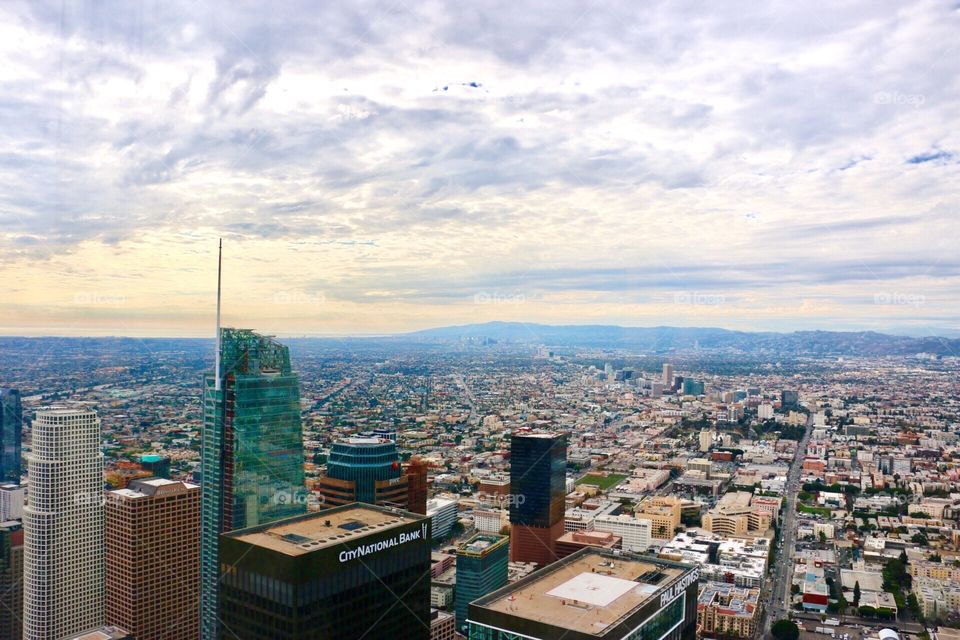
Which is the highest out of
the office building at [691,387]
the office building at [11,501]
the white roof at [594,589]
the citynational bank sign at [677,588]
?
the white roof at [594,589]

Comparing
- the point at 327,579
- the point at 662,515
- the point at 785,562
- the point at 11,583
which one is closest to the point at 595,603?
the point at 327,579

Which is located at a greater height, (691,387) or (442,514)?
(691,387)

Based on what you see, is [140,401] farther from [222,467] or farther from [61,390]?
[222,467]

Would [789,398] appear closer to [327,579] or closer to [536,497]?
[536,497]

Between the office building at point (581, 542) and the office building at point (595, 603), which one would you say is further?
the office building at point (581, 542)

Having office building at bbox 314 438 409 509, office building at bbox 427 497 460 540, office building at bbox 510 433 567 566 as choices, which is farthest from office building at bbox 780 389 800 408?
office building at bbox 314 438 409 509

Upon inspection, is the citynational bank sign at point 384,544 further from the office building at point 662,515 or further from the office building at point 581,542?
the office building at point 662,515

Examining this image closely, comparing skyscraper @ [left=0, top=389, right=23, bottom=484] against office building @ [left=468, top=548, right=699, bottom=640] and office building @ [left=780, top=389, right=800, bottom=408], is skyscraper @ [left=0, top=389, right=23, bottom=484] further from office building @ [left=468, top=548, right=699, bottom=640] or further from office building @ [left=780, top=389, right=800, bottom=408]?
office building @ [left=780, top=389, right=800, bottom=408]

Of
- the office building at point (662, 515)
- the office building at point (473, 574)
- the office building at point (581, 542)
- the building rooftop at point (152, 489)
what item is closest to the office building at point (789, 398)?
the office building at point (662, 515)
